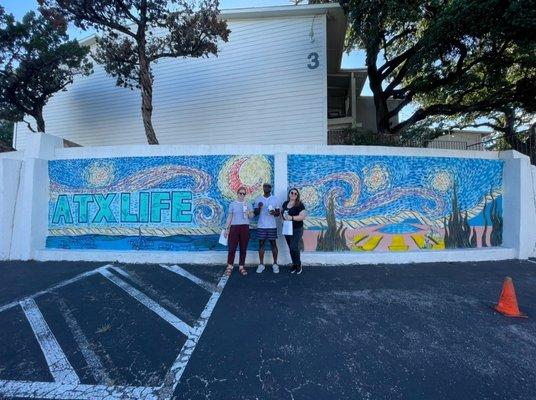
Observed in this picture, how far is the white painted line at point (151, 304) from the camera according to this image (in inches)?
132

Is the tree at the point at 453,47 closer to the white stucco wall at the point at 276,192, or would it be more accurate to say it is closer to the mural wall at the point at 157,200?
the white stucco wall at the point at 276,192

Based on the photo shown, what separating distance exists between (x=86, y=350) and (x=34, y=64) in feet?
39.2

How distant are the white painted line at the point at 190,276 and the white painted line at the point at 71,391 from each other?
2.22m

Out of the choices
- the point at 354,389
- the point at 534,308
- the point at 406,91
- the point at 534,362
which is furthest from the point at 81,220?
the point at 406,91

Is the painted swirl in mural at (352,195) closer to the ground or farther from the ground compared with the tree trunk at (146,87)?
closer to the ground

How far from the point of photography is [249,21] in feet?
33.4

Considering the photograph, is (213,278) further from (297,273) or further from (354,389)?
(354,389)

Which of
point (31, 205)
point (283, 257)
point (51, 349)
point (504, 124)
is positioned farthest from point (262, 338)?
point (504, 124)

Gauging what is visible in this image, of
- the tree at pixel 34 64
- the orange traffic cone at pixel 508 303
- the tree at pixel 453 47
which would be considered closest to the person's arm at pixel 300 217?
the orange traffic cone at pixel 508 303

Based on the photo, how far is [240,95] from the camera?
396 inches

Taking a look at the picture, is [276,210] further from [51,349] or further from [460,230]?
[460,230]

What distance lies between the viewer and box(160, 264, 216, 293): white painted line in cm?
463

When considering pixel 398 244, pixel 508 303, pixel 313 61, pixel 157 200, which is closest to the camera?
pixel 508 303

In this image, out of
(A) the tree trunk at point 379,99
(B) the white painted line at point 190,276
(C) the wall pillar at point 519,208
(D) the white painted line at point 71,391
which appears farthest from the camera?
(A) the tree trunk at point 379,99
